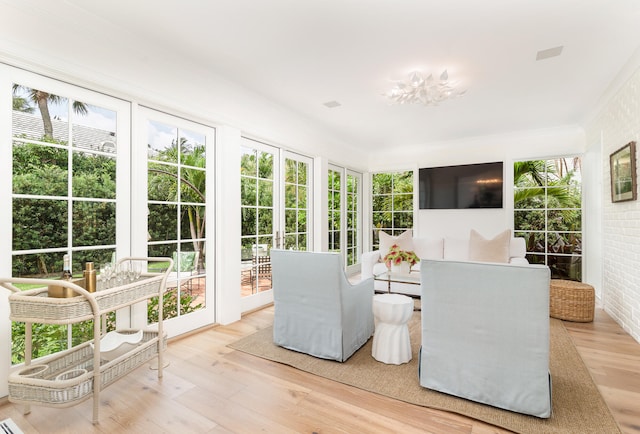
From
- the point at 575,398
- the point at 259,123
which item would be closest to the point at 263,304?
the point at 259,123

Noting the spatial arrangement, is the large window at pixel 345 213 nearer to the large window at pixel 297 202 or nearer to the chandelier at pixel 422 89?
the large window at pixel 297 202

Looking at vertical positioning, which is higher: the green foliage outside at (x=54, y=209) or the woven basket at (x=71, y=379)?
the green foliage outside at (x=54, y=209)

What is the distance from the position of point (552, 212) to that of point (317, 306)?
4.49m

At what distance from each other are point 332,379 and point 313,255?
34.2 inches

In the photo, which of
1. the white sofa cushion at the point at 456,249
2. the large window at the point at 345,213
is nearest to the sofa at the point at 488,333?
the white sofa cushion at the point at 456,249

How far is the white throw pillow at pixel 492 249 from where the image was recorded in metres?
4.11

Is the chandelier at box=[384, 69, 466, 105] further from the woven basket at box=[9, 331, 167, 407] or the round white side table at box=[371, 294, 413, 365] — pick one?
the woven basket at box=[9, 331, 167, 407]

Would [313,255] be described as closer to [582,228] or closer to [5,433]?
[5,433]

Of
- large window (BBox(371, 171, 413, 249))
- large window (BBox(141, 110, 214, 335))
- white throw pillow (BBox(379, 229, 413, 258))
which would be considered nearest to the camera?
large window (BBox(141, 110, 214, 335))

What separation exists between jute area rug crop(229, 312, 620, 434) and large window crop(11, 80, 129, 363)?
1.34 m

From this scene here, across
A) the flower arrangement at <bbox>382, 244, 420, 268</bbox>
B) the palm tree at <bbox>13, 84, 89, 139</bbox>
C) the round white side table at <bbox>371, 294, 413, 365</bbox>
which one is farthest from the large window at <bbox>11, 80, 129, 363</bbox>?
the flower arrangement at <bbox>382, 244, 420, 268</bbox>

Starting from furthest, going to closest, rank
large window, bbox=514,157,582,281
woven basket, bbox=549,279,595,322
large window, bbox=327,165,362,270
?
large window, bbox=327,165,362,270
large window, bbox=514,157,582,281
woven basket, bbox=549,279,595,322

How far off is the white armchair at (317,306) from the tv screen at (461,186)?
3585mm

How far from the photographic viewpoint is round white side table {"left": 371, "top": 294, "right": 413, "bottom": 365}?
2.38 meters
